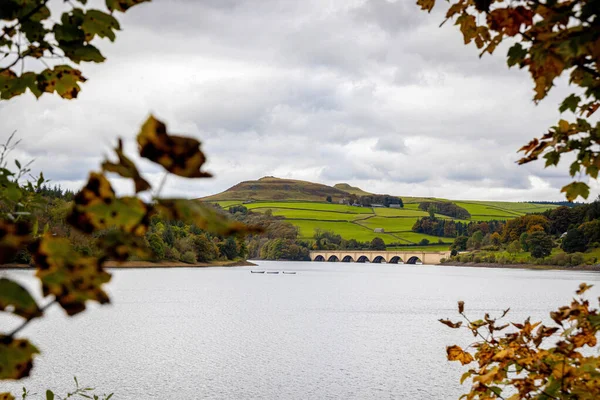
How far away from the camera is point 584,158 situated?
113 inches

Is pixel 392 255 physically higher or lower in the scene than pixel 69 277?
lower

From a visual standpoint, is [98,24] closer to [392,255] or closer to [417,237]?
[392,255]

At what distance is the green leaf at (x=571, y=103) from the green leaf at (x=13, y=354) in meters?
2.68

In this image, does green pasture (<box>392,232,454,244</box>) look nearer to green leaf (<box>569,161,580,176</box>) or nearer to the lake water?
the lake water

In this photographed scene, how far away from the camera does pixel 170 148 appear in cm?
106

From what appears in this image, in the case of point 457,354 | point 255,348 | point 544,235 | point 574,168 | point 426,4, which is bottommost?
point 255,348

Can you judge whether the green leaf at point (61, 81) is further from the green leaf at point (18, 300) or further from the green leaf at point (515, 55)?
the green leaf at point (515, 55)

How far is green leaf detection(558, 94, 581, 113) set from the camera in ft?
9.34

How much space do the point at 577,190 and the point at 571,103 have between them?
500mm

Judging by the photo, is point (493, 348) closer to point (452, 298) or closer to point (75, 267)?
point (75, 267)

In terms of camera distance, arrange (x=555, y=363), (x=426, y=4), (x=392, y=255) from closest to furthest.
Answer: (x=426, y=4), (x=555, y=363), (x=392, y=255)

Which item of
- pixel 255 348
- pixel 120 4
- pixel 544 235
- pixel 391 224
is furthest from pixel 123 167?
pixel 391 224

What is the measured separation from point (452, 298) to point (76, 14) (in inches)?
2463

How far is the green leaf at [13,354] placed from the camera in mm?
1097
